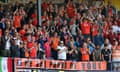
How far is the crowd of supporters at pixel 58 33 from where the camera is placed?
19.7 m

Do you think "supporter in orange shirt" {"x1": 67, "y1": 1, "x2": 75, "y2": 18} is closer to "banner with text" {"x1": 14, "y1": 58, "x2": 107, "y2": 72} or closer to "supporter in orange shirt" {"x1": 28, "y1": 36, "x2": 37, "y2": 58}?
"banner with text" {"x1": 14, "y1": 58, "x2": 107, "y2": 72}

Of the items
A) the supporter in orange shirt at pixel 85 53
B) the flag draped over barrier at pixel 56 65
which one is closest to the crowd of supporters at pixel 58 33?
the supporter in orange shirt at pixel 85 53

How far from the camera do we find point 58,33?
2159cm

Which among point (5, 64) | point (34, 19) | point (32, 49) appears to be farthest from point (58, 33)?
point (5, 64)

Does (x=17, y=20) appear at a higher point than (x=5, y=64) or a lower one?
higher

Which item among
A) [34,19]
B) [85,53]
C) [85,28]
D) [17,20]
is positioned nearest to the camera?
[85,53]

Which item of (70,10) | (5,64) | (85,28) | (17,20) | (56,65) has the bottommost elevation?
(56,65)

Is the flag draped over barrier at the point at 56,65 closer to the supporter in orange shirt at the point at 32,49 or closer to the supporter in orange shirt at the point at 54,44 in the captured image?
the supporter in orange shirt at the point at 32,49

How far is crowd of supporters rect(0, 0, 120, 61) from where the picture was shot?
1967 cm

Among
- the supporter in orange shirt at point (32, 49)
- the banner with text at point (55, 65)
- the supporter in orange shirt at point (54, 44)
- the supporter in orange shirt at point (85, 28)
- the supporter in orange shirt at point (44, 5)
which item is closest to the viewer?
the banner with text at point (55, 65)

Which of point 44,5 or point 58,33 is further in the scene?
point 44,5

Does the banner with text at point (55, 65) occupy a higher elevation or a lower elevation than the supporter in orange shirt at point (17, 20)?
lower

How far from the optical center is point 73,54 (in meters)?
20.8

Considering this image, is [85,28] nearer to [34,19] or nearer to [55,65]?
[34,19]
